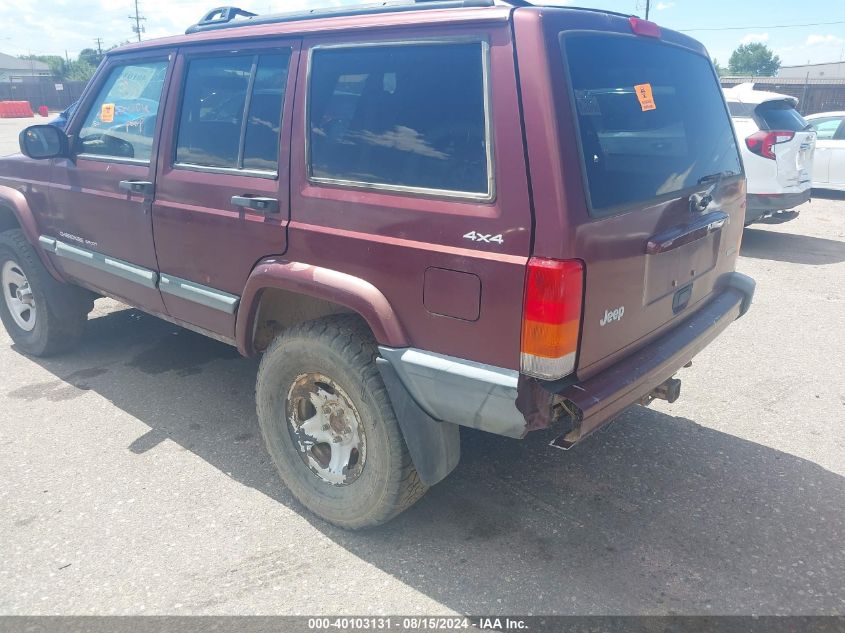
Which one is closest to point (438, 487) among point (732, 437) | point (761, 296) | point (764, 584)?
point (764, 584)

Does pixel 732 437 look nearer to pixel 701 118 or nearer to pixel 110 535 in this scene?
pixel 701 118

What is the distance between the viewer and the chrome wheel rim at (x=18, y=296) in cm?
479

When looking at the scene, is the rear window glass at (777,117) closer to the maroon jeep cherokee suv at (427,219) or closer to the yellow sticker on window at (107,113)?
the maroon jeep cherokee suv at (427,219)

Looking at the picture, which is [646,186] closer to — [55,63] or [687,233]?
[687,233]

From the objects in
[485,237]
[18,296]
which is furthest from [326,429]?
[18,296]

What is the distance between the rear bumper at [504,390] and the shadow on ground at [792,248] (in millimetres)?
6071

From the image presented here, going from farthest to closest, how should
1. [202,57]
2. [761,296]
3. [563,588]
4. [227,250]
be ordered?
1. [761,296]
2. [202,57]
3. [227,250]
4. [563,588]

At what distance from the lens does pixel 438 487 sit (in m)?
3.26

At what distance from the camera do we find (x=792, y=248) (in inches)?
327

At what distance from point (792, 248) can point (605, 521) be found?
678 centimetres

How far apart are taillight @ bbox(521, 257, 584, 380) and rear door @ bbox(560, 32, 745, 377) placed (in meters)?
0.08

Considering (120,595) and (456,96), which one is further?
(120,595)

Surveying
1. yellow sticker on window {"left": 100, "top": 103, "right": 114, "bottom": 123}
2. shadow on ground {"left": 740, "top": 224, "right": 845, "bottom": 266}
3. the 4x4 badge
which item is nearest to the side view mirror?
yellow sticker on window {"left": 100, "top": 103, "right": 114, "bottom": 123}

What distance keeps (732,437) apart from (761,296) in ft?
10.3
